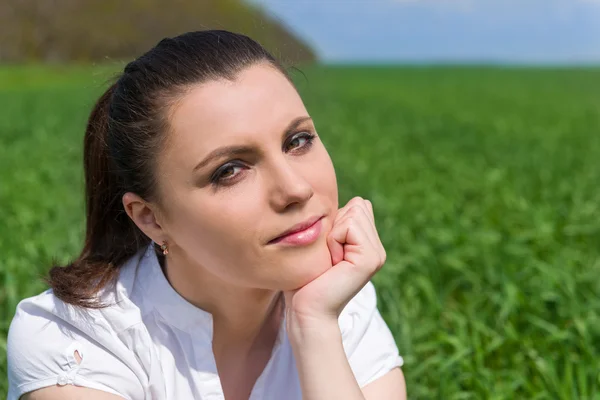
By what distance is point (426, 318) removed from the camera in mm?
3533

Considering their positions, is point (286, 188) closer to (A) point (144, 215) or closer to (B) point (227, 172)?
(B) point (227, 172)

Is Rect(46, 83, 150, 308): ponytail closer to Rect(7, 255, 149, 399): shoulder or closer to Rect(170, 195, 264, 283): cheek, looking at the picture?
Rect(7, 255, 149, 399): shoulder

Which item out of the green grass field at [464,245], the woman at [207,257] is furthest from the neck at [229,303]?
the green grass field at [464,245]

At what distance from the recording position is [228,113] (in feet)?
5.67

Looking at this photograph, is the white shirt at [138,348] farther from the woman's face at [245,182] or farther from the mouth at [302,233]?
the mouth at [302,233]

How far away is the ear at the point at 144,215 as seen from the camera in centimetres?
196

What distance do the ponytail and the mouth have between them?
1.89ft

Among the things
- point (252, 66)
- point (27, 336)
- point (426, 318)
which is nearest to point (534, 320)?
point (426, 318)

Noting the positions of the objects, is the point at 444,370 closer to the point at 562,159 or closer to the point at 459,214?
the point at 459,214

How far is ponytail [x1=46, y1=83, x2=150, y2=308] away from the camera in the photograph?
2010 millimetres

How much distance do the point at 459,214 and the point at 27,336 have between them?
409 centimetres

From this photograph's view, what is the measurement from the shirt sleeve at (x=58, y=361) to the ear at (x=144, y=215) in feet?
1.07

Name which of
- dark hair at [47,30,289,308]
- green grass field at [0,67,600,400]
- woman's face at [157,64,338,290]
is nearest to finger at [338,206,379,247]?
woman's face at [157,64,338,290]

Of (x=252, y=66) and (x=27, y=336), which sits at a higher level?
(x=252, y=66)
